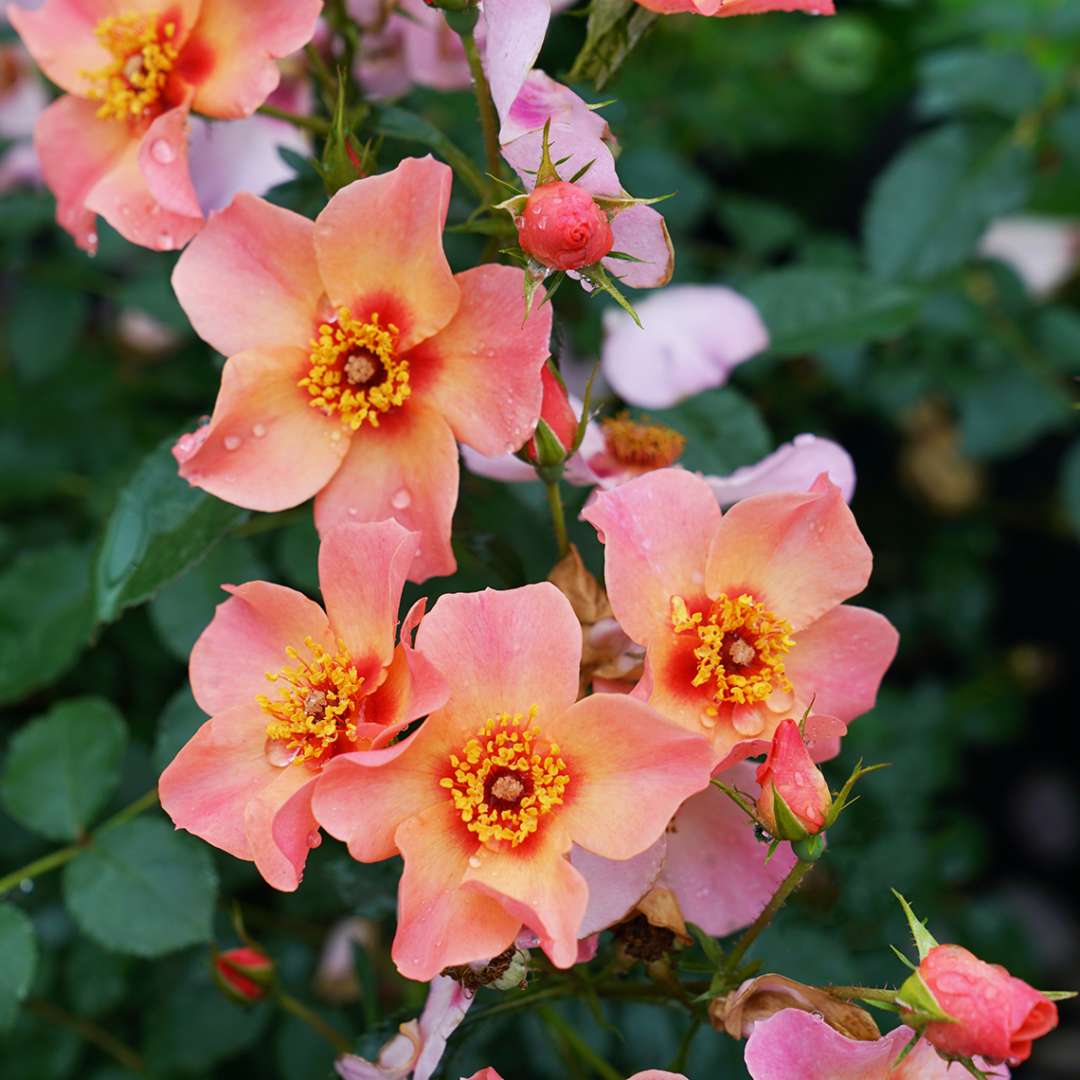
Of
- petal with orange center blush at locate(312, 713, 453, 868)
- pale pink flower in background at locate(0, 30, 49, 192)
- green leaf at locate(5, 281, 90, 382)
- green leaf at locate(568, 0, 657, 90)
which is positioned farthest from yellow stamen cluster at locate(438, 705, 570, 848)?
pale pink flower in background at locate(0, 30, 49, 192)

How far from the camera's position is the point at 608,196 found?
981 millimetres

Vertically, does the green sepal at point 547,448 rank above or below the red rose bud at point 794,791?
above

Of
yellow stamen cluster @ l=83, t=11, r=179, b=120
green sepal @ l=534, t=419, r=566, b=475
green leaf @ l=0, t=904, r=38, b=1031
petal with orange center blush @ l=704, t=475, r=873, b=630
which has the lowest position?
green leaf @ l=0, t=904, r=38, b=1031

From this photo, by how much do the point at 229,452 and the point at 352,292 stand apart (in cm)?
17

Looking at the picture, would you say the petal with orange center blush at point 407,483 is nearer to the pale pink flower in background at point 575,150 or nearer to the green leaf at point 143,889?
the pale pink flower in background at point 575,150

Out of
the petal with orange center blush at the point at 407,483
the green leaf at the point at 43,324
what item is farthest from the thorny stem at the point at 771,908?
the green leaf at the point at 43,324

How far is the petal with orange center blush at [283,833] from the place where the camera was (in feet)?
2.93

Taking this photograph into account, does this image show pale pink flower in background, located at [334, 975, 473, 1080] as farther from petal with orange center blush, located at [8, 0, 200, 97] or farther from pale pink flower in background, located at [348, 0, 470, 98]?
pale pink flower in background, located at [348, 0, 470, 98]

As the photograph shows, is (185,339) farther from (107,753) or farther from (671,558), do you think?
(671,558)

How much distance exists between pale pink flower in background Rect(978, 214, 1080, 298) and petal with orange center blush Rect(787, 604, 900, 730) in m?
1.38

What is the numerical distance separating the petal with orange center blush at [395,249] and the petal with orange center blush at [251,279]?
0.04 m

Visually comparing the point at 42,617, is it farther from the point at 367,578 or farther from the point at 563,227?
the point at 563,227

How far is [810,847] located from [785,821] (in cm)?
3

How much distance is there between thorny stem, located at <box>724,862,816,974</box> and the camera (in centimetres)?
93
